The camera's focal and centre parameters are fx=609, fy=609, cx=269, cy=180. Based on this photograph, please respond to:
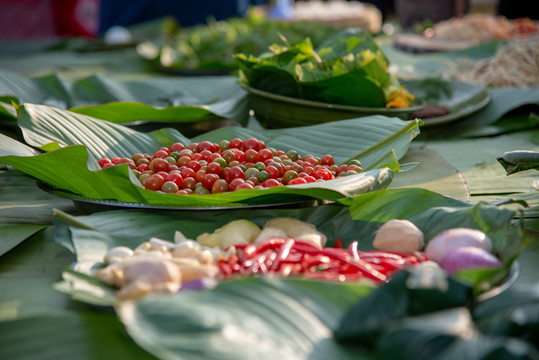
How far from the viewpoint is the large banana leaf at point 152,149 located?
3.63 feet

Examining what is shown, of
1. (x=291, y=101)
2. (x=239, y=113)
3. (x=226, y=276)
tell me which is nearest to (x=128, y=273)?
(x=226, y=276)

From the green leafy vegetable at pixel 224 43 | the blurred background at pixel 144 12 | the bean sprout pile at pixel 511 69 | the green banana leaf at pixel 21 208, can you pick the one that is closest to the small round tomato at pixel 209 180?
the green banana leaf at pixel 21 208

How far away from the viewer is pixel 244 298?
2.43ft

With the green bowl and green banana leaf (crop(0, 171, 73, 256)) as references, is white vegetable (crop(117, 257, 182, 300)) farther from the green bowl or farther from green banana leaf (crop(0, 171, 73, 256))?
the green bowl

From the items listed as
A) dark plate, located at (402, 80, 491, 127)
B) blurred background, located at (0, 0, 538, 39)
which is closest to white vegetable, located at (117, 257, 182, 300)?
dark plate, located at (402, 80, 491, 127)

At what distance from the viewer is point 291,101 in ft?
5.82

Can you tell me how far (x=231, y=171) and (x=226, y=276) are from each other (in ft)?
1.32

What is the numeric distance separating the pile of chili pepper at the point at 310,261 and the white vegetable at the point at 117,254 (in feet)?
0.49

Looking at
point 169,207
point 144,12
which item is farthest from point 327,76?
point 144,12

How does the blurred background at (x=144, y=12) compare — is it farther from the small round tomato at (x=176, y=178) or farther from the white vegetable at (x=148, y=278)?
the white vegetable at (x=148, y=278)

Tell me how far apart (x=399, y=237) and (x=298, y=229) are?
0.17 meters

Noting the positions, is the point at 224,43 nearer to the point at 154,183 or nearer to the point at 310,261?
the point at 154,183

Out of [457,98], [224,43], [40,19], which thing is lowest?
[40,19]

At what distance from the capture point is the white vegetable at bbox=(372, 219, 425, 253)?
1001 mm
